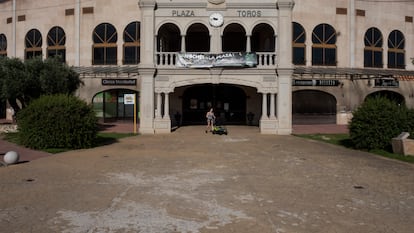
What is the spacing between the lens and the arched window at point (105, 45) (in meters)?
34.0

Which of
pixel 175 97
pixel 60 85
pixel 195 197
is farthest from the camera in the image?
pixel 175 97

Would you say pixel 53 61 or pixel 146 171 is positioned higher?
pixel 53 61

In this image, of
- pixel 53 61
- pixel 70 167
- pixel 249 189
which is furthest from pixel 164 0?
pixel 249 189

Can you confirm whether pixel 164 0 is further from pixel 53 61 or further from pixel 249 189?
pixel 249 189

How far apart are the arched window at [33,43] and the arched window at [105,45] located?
6.66 m

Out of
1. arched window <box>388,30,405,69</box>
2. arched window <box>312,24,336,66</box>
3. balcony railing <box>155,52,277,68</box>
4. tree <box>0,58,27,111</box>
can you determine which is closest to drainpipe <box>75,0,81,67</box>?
tree <box>0,58,27,111</box>

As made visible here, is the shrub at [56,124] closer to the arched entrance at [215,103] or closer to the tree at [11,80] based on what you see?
Result: the tree at [11,80]

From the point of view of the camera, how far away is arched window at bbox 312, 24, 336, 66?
34156 mm

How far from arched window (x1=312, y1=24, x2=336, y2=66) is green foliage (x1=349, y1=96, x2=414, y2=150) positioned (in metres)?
17.7

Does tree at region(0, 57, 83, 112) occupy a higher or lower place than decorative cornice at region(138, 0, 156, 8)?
lower

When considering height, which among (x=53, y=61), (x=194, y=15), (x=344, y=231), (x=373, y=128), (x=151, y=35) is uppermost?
(x=194, y=15)

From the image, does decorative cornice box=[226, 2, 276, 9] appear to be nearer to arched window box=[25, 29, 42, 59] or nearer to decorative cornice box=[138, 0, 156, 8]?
decorative cornice box=[138, 0, 156, 8]

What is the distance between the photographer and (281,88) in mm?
25219

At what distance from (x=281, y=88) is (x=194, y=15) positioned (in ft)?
27.6
